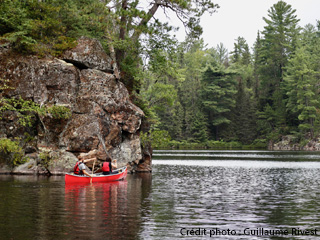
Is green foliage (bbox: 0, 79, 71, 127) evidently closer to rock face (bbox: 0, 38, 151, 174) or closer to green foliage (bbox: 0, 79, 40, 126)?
green foliage (bbox: 0, 79, 40, 126)

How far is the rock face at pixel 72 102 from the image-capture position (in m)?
30.8

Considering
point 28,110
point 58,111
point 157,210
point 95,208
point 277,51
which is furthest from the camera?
point 277,51

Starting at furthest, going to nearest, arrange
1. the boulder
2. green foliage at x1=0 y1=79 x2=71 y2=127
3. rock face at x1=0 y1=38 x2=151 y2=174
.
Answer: the boulder, rock face at x1=0 y1=38 x2=151 y2=174, green foliage at x1=0 y1=79 x2=71 y2=127

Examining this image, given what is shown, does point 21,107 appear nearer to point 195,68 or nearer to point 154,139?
point 154,139

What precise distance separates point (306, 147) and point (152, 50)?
56.5 meters

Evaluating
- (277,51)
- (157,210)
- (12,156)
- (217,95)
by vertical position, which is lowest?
(157,210)

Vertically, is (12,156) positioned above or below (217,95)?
below

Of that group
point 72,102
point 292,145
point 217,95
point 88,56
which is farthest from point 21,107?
point 217,95

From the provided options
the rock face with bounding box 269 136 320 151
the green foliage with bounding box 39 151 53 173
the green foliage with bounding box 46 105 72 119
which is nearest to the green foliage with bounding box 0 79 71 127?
the green foliage with bounding box 46 105 72 119

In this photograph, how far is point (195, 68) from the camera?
112m

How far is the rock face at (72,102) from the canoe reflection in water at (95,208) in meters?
5.70

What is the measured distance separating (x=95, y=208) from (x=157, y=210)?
8.27 ft

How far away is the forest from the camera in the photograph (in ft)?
112

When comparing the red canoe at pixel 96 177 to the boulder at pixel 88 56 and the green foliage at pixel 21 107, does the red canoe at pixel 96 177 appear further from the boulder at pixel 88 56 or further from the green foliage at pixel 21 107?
the boulder at pixel 88 56
